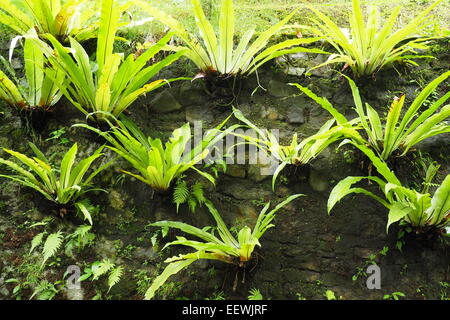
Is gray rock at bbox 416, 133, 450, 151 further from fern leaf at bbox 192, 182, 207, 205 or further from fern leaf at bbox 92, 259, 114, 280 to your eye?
fern leaf at bbox 92, 259, 114, 280

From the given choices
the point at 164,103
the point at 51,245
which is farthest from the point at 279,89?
the point at 51,245

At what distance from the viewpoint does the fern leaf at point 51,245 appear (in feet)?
4.59

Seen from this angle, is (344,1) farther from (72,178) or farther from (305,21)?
(72,178)

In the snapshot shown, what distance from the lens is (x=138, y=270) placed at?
1.52 meters

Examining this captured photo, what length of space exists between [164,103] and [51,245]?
1.01 meters

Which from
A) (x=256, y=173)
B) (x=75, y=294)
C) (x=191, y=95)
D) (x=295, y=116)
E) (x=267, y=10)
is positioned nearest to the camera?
(x=75, y=294)

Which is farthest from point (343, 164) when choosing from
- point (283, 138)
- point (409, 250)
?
point (409, 250)

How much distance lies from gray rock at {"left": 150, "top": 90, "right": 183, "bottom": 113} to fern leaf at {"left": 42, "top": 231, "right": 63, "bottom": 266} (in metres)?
0.91

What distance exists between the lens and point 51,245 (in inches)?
56.2

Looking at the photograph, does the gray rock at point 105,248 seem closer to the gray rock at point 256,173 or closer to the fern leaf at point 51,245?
the fern leaf at point 51,245

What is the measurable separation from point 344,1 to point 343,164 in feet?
4.70

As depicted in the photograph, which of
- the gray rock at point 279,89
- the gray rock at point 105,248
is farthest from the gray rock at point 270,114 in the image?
the gray rock at point 105,248

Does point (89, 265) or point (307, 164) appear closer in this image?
point (89, 265)

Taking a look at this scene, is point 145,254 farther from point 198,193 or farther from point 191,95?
point 191,95
